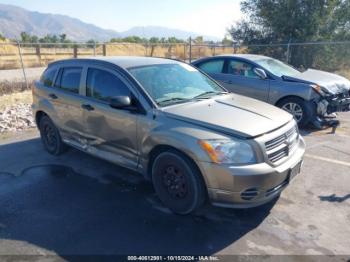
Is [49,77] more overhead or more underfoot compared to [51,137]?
more overhead

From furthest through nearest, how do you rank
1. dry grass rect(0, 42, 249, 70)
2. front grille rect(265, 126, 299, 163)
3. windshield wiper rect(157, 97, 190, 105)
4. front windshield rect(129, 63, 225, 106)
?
dry grass rect(0, 42, 249, 70), front windshield rect(129, 63, 225, 106), windshield wiper rect(157, 97, 190, 105), front grille rect(265, 126, 299, 163)

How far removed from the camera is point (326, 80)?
24.8 feet

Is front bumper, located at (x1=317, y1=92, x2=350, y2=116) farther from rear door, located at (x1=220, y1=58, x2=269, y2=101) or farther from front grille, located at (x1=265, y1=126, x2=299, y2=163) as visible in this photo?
front grille, located at (x1=265, y1=126, x2=299, y2=163)

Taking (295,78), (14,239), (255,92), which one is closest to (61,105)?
(14,239)

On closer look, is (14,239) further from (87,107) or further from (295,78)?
(295,78)

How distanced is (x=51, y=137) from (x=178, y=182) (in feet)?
10.3

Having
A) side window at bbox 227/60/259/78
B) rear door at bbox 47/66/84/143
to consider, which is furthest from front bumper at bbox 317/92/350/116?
rear door at bbox 47/66/84/143

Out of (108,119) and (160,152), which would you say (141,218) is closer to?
(160,152)

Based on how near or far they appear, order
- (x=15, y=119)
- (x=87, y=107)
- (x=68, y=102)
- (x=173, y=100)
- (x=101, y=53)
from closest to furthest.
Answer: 1. (x=173, y=100)
2. (x=87, y=107)
3. (x=68, y=102)
4. (x=15, y=119)
5. (x=101, y=53)

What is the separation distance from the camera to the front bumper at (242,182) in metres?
3.28

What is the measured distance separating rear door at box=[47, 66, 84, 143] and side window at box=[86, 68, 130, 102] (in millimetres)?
287

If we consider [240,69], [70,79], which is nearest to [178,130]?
[70,79]

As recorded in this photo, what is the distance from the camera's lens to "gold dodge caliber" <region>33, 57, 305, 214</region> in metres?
3.36

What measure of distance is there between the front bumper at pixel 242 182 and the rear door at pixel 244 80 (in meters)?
4.32
